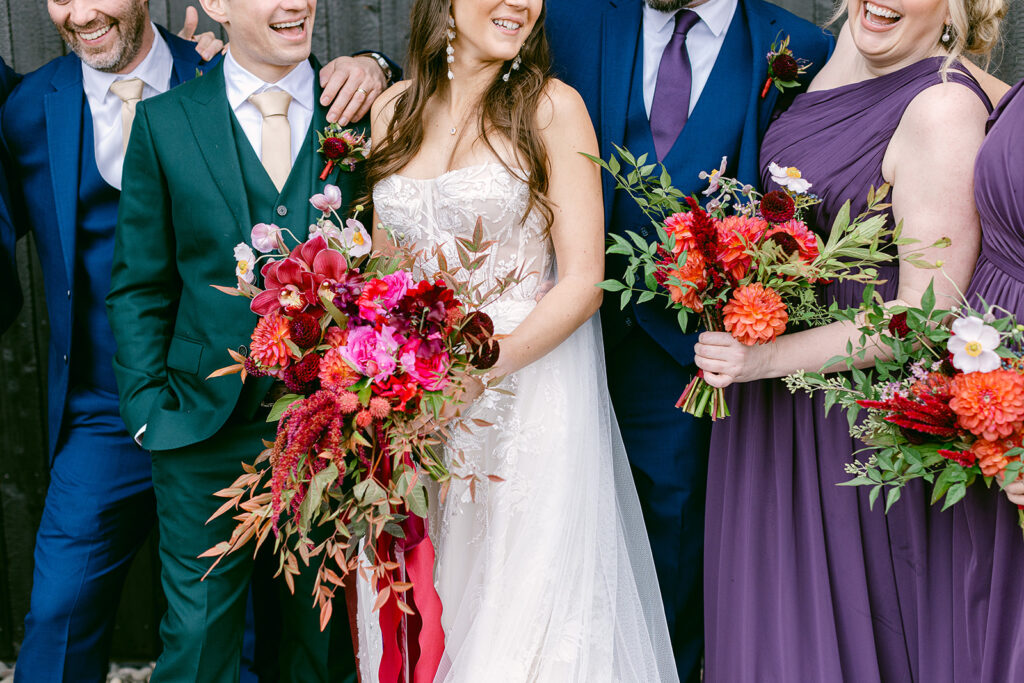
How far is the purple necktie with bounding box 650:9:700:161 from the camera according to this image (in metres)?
2.69

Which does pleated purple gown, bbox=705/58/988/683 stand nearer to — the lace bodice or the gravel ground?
the lace bodice

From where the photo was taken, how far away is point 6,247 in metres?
3.00

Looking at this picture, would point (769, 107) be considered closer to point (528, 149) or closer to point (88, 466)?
point (528, 149)

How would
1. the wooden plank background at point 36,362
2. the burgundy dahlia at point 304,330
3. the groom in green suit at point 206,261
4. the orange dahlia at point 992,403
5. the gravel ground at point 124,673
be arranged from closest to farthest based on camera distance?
the orange dahlia at point 992,403 < the burgundy dahlia at point 304,330 < the groom in green suit at point 206,261 < the wooden plank background at point 36,362 < the gravel ground at point 124,673

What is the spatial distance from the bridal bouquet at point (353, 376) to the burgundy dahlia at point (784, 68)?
1.13 m

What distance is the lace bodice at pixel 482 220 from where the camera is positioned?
2461mm

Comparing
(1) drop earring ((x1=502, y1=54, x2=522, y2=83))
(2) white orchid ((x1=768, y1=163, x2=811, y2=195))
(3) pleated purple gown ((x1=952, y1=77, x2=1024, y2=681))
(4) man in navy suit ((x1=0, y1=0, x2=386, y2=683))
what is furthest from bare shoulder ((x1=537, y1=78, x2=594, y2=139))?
(3) pleated purple gown ((x1=952, y1=77, x2=1024, y2=681))

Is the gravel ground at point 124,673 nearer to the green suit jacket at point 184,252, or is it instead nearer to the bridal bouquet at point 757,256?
the green suit jacket at point 184,252

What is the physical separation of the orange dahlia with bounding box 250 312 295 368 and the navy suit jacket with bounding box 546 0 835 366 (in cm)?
110

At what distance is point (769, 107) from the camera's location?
106 inches

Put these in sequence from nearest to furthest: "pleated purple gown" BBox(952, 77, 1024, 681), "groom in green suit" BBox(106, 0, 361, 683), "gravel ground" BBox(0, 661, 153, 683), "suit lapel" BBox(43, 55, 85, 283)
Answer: "pleated purple gown" BBox(952, 77, 1024, 681) → "groom in green suit" BBox(106, 0, 361, 683) → "suit lapel" BBox(43, 55, 85, 283) → "gravel ground" BBox(0, 661, 153, 683)

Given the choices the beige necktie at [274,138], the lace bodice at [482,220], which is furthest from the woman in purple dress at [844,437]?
the beige necktie at [274,138]

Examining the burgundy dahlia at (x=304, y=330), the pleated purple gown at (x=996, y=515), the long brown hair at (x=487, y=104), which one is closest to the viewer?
the burgundy dahlia at (x=304, y=330)

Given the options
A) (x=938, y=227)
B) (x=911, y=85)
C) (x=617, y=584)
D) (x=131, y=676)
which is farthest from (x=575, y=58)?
(x=131, y=676)
